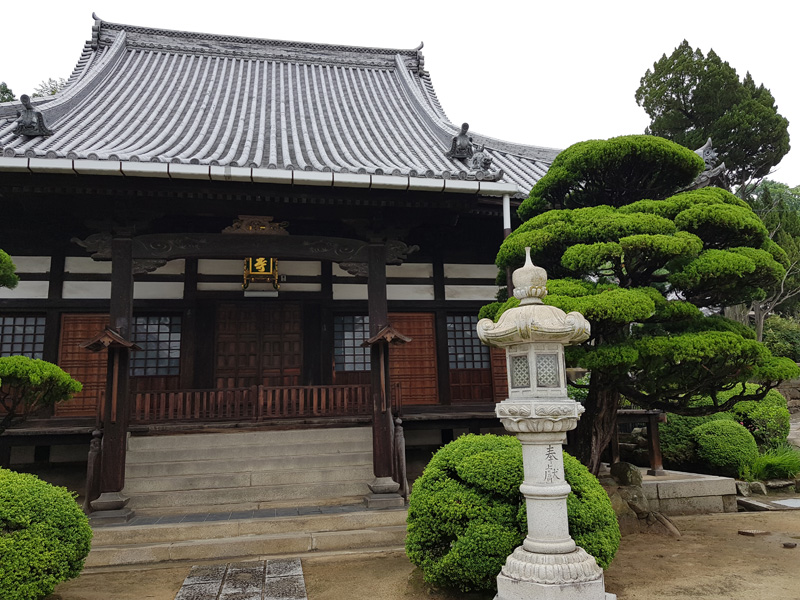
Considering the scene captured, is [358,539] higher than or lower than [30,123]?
lower

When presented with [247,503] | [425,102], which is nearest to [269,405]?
[247,503]

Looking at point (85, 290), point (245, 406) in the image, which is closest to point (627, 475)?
point (245, 406)

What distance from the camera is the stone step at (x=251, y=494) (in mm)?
7559

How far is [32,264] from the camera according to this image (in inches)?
392

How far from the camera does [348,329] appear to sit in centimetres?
1129

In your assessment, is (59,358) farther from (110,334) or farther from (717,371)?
(717,371)

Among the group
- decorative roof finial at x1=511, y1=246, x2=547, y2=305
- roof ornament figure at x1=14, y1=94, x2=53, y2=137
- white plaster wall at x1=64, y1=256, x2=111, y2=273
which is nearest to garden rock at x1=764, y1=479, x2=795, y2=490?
decorative roof finial at x1=511, y1=246, x2=547, y2=305

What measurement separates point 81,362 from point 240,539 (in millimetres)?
5641

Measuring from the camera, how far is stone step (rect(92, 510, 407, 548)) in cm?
636

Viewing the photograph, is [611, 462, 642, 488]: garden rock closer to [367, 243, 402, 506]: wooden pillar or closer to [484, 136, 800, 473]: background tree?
[484, 136, 800, 473]: background tree

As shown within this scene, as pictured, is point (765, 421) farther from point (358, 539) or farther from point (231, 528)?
point (231, 528)

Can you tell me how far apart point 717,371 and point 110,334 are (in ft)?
24.7

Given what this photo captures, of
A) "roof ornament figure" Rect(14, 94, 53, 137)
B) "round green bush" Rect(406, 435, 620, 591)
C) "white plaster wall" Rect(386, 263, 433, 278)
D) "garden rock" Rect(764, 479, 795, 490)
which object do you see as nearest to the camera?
"round green bush" Rect(406, 435, 620, 591)

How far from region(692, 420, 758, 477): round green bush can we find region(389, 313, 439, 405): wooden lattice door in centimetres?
524
